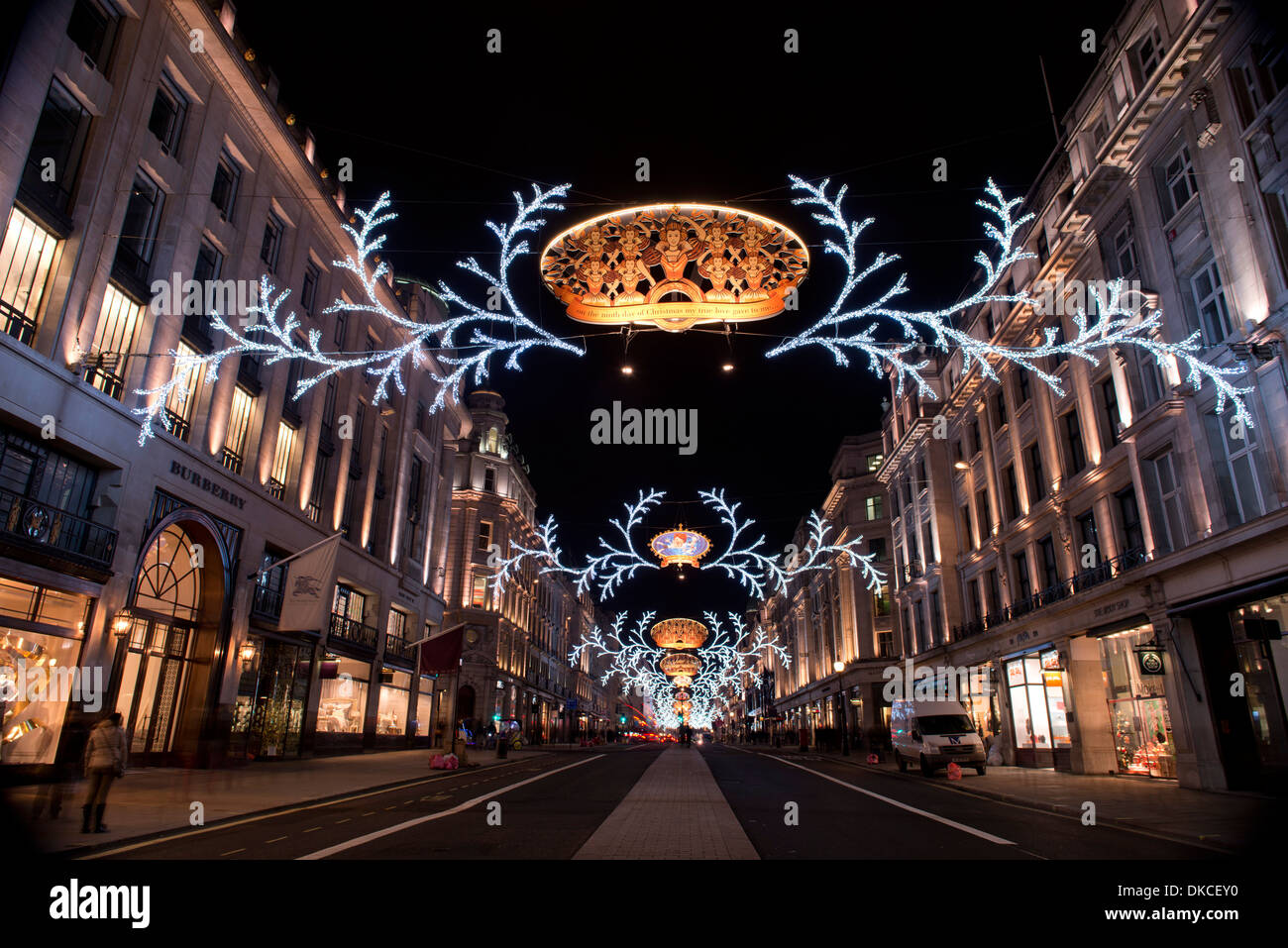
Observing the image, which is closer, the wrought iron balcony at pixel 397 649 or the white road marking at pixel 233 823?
the white road marking at pixel 233 823

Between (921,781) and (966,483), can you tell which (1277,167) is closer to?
(921,781)

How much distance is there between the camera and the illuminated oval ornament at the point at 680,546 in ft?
85.3

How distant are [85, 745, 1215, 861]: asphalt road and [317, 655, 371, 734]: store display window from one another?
15.7m

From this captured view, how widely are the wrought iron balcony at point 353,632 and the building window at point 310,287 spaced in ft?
42.4

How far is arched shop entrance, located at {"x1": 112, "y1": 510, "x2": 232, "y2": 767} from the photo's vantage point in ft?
66.6

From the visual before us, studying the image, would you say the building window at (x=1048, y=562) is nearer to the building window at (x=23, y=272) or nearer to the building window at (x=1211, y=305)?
the building window at (x=1211, y=305)

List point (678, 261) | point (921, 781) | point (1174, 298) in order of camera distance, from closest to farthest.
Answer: point (678, 261), point (1174, 298), point (921, 781)

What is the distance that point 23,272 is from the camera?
16.1 m

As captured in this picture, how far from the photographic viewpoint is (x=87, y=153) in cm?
1780

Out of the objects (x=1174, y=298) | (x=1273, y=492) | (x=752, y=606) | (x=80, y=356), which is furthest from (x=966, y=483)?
(x=752, y=606)

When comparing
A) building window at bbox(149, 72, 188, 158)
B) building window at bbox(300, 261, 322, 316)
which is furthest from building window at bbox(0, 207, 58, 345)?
building window at bbox(300, 261, 322, 316)

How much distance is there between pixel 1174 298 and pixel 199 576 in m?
28.9

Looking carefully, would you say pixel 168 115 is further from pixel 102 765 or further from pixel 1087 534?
pixel 1087 534

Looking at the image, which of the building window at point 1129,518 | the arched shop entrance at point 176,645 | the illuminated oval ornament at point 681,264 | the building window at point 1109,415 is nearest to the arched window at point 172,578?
the arched shop entrance at point 176,645
